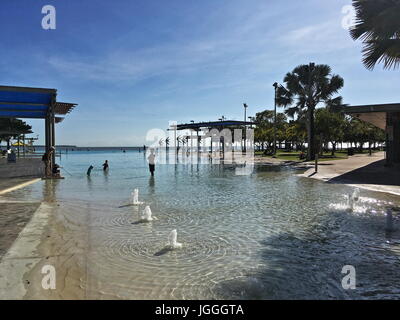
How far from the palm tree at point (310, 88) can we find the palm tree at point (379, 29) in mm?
25497

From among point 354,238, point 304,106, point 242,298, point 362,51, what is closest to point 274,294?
point 242,298

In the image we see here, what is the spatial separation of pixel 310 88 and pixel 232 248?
31980mm

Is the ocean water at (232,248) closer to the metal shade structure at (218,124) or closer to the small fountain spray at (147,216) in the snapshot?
the small fountain spray at (147,216)

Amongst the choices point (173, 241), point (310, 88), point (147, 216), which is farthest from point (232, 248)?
point (310, 88)

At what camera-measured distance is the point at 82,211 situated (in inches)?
A: 382

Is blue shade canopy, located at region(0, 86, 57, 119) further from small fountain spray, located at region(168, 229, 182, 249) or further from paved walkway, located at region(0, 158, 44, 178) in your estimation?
small fountain spray, located at region(168, 229, 182, 249)

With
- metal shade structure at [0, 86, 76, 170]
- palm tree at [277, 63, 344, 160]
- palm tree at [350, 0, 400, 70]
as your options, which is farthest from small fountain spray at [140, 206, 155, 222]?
palm tree at [277, 63, 344, 160]

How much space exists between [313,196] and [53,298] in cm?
1102

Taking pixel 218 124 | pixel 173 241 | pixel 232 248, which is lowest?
pixel 232 248

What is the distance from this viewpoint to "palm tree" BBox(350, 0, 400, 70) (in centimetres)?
877

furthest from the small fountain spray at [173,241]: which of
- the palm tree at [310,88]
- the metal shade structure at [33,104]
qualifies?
the palm tree at [310,88]

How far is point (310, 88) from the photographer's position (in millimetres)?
34281

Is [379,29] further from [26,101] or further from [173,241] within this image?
[26,101]
